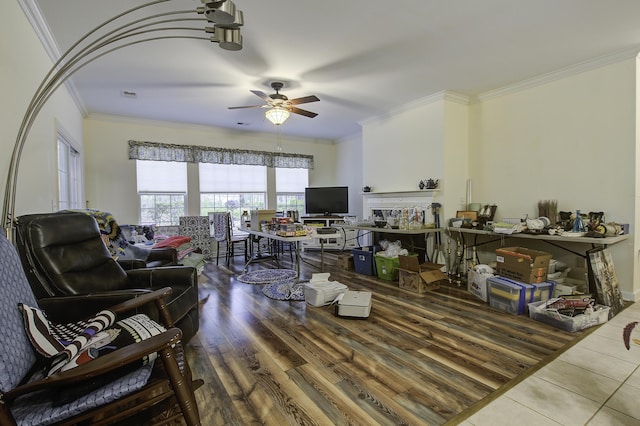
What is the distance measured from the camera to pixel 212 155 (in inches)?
233

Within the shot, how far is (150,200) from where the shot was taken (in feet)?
18.1

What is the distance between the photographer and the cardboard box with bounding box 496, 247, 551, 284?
2990 mm

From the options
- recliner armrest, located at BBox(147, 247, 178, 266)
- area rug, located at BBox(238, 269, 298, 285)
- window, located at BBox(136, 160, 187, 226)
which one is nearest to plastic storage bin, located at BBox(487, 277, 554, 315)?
area rug, located at BBox(238, 269, 298, 285)

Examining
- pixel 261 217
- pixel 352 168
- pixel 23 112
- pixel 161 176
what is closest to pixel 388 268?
pixel 261 217

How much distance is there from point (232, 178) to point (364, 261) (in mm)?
3344

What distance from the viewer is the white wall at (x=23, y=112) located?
1965 mm

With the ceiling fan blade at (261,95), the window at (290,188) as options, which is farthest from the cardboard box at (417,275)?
the window at (290,188)

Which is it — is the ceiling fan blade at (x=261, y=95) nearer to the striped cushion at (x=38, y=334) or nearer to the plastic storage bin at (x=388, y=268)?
the plastic storage bin at (x=388, y=268)

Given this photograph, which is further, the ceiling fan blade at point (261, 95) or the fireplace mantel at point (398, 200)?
the fireplace mantel at point (398, 200)

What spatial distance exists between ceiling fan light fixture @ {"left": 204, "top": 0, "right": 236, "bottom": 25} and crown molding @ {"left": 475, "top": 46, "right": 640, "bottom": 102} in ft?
12.5

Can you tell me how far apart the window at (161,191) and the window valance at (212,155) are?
19cm

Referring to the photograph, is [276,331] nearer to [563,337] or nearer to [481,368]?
[481,368]

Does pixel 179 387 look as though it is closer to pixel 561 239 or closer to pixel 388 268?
pixel 388 268

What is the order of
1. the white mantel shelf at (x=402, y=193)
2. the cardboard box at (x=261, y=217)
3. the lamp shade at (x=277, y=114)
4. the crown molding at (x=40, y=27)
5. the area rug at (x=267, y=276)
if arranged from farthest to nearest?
1. the white mantel shelf at (x=402, y=193)
2. the cardboard box at (x=261, y=217)
3. the area rug at (x=267, y=276)
4. the lamp shade at (x=277, y=114)
5. the crown molding at (x=40, y=27)
